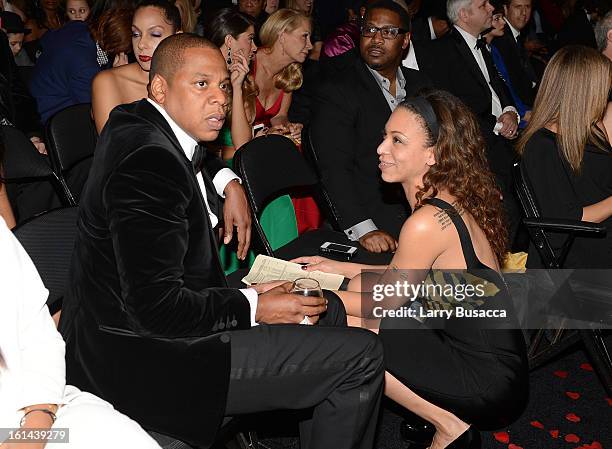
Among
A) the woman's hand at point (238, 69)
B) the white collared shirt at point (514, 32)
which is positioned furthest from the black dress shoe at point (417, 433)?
the white collared shirt at point (514, 32)

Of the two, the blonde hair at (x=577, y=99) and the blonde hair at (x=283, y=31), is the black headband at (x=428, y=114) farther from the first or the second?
the blonde hair at (x=283, y=31)

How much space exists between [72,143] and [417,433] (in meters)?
2.21

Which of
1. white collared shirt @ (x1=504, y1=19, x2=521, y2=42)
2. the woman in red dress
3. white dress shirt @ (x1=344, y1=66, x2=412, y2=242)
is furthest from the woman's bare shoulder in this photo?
white collared shirt @ (x1=504, y1=19, x2=521, y2=42)

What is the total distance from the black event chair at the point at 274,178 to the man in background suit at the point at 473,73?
1.71 m

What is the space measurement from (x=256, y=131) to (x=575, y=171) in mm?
2011

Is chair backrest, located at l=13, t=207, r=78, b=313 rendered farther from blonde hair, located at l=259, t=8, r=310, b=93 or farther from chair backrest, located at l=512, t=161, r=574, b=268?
blonde hair, located at l=259, t=8, r=310, b=93

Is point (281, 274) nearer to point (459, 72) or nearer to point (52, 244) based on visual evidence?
point (52, 244)

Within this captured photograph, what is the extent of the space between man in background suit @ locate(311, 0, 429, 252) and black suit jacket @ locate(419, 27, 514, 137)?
109 centimetres

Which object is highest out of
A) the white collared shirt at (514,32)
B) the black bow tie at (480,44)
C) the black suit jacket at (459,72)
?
the white collared shirt at (514,32)

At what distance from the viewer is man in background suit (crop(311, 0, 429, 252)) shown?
12.6 ft

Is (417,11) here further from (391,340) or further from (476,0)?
(391,340)

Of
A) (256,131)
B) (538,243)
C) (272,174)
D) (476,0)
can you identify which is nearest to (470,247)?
(538,243)

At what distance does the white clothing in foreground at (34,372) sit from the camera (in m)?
1.88

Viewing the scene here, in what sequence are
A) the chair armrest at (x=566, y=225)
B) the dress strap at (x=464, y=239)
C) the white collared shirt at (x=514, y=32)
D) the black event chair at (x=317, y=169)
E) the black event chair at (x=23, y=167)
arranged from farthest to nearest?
the white collared shirt at (x=514, y=32) < the black event chair at (x=317, y=169) < the black event chair at (x=23, y=167) < the chair armrest at (x=566, y=225) < the dress strap at (x=464, y=239)
